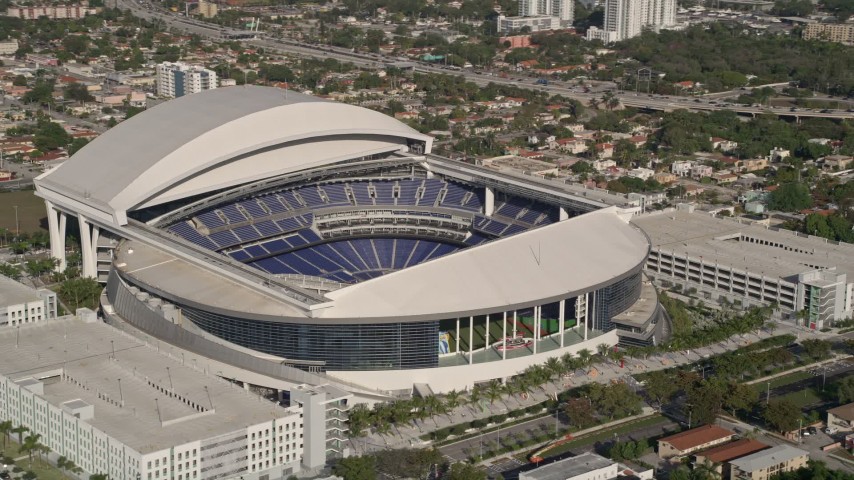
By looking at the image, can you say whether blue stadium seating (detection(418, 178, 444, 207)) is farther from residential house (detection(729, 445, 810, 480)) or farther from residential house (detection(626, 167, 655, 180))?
residential house (detection(729, 445, 810, 480))

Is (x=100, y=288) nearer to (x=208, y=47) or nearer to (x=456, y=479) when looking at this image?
(x=456, y=479)

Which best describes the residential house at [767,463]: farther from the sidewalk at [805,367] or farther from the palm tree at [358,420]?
the palm tree at [358,420]

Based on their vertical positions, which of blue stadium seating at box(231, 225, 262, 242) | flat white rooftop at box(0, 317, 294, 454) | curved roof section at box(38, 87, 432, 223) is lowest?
flat white rooftop at box(0, 317, 294, 454)

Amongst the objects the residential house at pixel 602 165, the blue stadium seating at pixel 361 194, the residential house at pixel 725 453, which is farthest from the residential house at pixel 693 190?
the residential house at pixel 725 453

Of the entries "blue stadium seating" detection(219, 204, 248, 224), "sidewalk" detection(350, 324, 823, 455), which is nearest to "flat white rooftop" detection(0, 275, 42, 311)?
"blue stadium seating" detection(219, 204, 248, 224)

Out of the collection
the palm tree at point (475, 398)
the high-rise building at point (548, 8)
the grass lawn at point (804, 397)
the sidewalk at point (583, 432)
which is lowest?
the sidewalk at point (583, 432)

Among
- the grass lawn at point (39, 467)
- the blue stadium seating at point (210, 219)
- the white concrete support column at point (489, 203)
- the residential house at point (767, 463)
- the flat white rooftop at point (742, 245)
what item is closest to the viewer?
the grass lawn at point (39, 467)

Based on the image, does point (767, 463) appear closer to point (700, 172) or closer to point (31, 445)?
point (31, 445)
